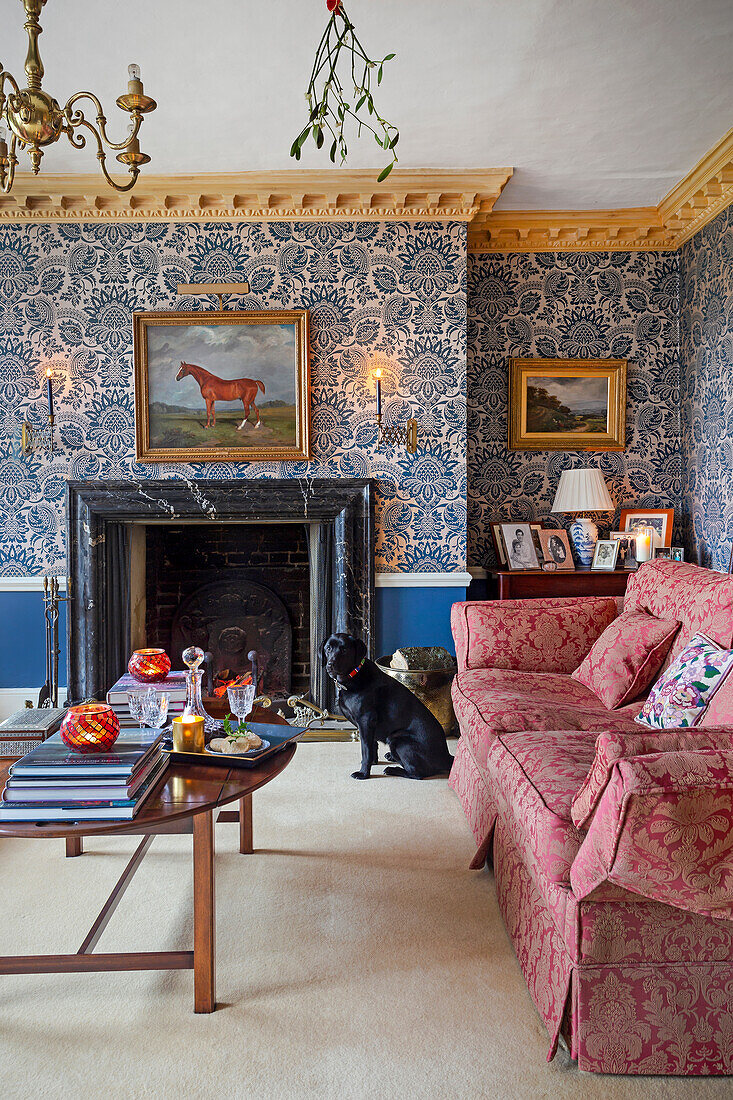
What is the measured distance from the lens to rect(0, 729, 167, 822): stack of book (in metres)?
1.51

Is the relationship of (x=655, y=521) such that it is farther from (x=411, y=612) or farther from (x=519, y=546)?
(x=411, y=612)

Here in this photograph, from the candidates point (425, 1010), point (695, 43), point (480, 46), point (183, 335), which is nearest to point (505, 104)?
point (480, 46)

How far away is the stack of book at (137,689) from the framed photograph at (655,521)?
3009 mm

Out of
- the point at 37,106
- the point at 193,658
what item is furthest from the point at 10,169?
the point at 193,658

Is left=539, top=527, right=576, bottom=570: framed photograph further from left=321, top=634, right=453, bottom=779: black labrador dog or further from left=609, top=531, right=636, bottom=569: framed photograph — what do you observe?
left=321, top=634, right=453, bottom=779: black labrador dog

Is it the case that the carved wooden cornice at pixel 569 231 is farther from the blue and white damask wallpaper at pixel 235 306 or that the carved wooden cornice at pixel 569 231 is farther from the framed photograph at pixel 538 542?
the framed photograph at pixel 538 542

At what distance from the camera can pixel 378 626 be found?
13.2ft

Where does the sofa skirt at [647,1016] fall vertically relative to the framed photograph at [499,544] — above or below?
below

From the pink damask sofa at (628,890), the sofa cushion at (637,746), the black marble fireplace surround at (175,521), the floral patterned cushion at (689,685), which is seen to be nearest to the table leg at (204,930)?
the pink damask sofa at (628,890)

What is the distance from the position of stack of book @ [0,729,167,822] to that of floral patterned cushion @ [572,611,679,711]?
5.44 ft

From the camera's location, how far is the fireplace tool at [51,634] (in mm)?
3701

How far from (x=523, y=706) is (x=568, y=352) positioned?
273 cm

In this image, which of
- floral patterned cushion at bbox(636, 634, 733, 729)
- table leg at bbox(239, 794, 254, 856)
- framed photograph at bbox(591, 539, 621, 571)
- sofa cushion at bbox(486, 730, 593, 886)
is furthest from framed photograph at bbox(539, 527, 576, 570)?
table leg at bbox(239, 794, 254, 856)

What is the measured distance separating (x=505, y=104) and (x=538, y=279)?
146cm
